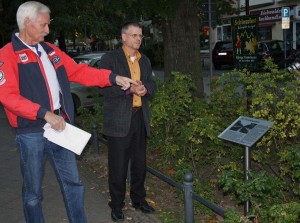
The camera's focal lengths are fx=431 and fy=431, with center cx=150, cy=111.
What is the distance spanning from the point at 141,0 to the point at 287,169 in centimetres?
317

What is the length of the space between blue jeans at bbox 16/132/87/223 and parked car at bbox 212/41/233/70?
20554 mm

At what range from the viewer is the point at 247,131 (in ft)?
11.8

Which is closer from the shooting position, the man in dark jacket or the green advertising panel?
the man in dark jacket

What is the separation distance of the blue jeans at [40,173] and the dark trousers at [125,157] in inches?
25.5

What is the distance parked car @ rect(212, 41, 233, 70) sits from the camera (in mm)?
23422

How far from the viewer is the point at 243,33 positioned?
7.23 meters

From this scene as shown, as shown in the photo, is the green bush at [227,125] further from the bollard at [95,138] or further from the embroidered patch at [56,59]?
the embroidered patch at [56,59]

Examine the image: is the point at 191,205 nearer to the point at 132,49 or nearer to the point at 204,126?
the point at 204,126

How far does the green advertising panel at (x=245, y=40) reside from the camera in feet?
23.3

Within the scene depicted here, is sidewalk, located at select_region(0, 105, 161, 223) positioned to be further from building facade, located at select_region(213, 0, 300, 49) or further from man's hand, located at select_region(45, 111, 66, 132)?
building facade, located at select_region(213, 0, 300, 49)

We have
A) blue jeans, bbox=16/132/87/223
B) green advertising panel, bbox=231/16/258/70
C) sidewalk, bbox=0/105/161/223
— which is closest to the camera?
blue jeans, bbox=16/132/87/223

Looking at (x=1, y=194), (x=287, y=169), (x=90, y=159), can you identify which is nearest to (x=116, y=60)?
(x=287, y=169)

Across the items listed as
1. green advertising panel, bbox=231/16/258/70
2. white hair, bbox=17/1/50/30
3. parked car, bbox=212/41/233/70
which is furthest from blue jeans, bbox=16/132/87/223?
parked car, bbox=212/41/233/70

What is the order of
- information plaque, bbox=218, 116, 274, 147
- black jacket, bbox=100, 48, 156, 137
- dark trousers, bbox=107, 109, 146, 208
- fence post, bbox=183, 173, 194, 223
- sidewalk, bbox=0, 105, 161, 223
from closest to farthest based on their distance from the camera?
information plaque, bbox=218, 116, 274, 147 < fence post, bbox=183, 173, 194, 223 < black jacket, bbox=100, 48, 156, 137 < dark trousers, bbox=107, 109, 146, 208 < sidewalk, bbox=0, 105, 161, 223
